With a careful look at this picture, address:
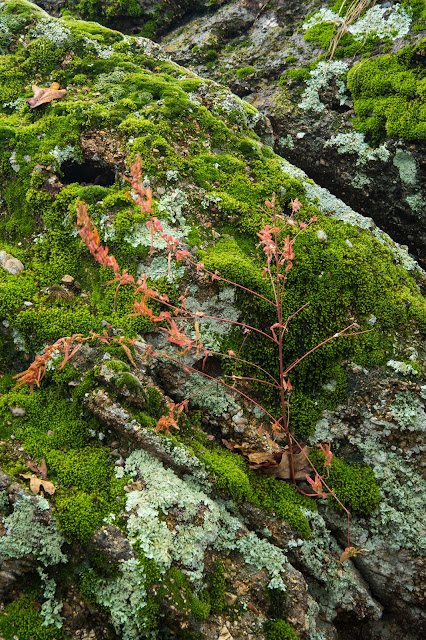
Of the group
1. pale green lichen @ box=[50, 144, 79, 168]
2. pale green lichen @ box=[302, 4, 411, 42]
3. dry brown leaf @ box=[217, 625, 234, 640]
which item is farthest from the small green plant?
pale green lichen @ box=[302, 4, 411, 42]

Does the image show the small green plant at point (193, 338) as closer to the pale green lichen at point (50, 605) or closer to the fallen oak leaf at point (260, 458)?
the fallen oak leaf at point (260, 458)

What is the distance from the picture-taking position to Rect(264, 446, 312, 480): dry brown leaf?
3.71 meters

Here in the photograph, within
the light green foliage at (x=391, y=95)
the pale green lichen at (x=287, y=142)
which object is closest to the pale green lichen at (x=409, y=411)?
the light green foliage at (x=391, y=95)

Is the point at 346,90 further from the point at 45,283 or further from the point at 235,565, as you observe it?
the point at 235,565

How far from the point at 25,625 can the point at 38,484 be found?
2.84 ft

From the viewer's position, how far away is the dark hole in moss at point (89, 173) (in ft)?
15.9

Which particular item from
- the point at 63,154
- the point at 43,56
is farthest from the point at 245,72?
the point at 63,154

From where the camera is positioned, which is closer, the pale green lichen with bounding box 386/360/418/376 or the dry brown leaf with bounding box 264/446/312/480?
the dry brown leaf with bounding box 264/446/312/480

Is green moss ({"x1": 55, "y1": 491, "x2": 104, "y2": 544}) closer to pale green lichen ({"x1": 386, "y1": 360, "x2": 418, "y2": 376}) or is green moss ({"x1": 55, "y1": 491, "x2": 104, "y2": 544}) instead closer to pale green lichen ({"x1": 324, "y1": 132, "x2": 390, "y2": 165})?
pale green lichen ({"x1": 386, "y1": 360, "x2": 418, "y2": 376})

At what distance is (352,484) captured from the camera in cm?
373

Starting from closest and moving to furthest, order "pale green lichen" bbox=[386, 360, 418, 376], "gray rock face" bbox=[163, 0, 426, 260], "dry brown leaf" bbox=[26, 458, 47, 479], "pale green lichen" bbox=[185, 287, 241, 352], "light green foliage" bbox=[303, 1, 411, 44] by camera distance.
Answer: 1. "dry brown leaf" bbox=[26, 458, 47, 479]
2. "pale green lichen" bbox=[386, 360, 418, 376]
3. "pale green lichen" bbox=[185, 287, 241, 352]
4. "gray rock face" bbox=[163, 0, 426, 260]
5. "light green foliage" bbox=[303, 1, 411, 44]

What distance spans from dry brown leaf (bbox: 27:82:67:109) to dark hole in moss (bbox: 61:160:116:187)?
107 cm

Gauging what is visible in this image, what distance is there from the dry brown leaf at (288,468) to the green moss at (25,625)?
1.98m

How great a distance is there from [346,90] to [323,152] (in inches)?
40.9
